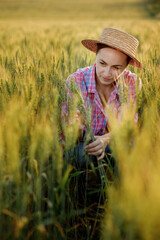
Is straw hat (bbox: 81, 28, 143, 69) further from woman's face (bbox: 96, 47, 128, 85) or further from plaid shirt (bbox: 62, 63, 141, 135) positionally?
plaid shirt (bbox: 62, 63, 141, 135)

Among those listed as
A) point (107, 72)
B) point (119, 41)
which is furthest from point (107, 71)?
point (119, 41)

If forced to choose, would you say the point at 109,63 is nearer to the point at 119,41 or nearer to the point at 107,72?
the point at 107,72

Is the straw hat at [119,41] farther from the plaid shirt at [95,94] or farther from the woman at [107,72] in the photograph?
the plaid shirt at [95,94]

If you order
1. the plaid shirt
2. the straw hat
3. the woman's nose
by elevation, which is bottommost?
the plaid shirt

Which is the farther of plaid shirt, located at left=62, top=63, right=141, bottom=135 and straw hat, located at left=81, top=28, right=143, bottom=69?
plaid shirt, located at left=62, top=63, right=141, bottom=135

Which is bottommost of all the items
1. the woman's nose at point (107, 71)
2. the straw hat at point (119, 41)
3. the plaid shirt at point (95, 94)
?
the plaid shirt at point (95, 94)

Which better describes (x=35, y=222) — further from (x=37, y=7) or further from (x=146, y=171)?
(x=37, y=7)

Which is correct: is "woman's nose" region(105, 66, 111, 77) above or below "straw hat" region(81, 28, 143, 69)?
below

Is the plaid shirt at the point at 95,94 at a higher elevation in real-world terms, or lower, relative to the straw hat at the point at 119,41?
lower

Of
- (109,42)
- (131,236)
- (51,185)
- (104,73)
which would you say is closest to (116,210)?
(131,236)

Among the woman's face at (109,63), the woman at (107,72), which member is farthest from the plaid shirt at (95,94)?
the woman's face at (109,63)

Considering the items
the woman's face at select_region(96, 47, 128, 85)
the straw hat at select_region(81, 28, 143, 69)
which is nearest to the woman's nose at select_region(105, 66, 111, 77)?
the woman's face at select_region(96, 47, 128, 85)

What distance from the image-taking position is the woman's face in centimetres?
146

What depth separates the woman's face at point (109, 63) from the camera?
1.46 m
